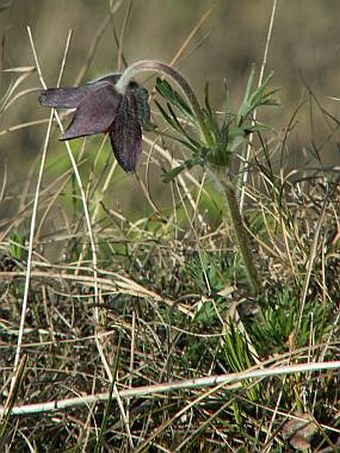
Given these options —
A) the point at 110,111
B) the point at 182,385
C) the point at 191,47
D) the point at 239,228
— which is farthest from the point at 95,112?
the point at 191,47

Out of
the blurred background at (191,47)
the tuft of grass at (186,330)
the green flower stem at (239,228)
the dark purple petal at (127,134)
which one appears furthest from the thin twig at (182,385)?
the blurred background at (191,47)

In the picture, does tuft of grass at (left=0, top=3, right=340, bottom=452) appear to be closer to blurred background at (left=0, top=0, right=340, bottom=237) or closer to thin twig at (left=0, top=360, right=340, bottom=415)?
thin twig at (left=0, top=360, right=340, bottom=415)

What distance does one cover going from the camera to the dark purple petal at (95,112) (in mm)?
1598

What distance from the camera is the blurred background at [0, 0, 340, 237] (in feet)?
11.2

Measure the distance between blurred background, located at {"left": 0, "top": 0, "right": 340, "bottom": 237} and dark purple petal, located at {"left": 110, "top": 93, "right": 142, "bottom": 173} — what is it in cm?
164

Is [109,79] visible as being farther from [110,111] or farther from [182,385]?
[182,385]

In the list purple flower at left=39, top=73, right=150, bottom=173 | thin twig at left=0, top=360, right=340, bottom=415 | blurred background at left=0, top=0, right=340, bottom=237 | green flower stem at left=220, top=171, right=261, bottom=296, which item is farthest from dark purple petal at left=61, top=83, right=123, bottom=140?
blurred background at left=0, top=0, right=340, bottom=237

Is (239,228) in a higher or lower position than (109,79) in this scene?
lower

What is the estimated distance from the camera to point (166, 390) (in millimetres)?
1571

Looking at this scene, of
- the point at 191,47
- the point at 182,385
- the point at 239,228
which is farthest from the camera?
the point at 191,47

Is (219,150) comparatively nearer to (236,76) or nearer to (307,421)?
(307,421)

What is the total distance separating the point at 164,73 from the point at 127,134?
0.37 feet

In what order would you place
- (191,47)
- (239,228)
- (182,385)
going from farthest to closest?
(191,47)
(239,228)
(182,385)

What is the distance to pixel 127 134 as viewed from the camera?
1.65 m
